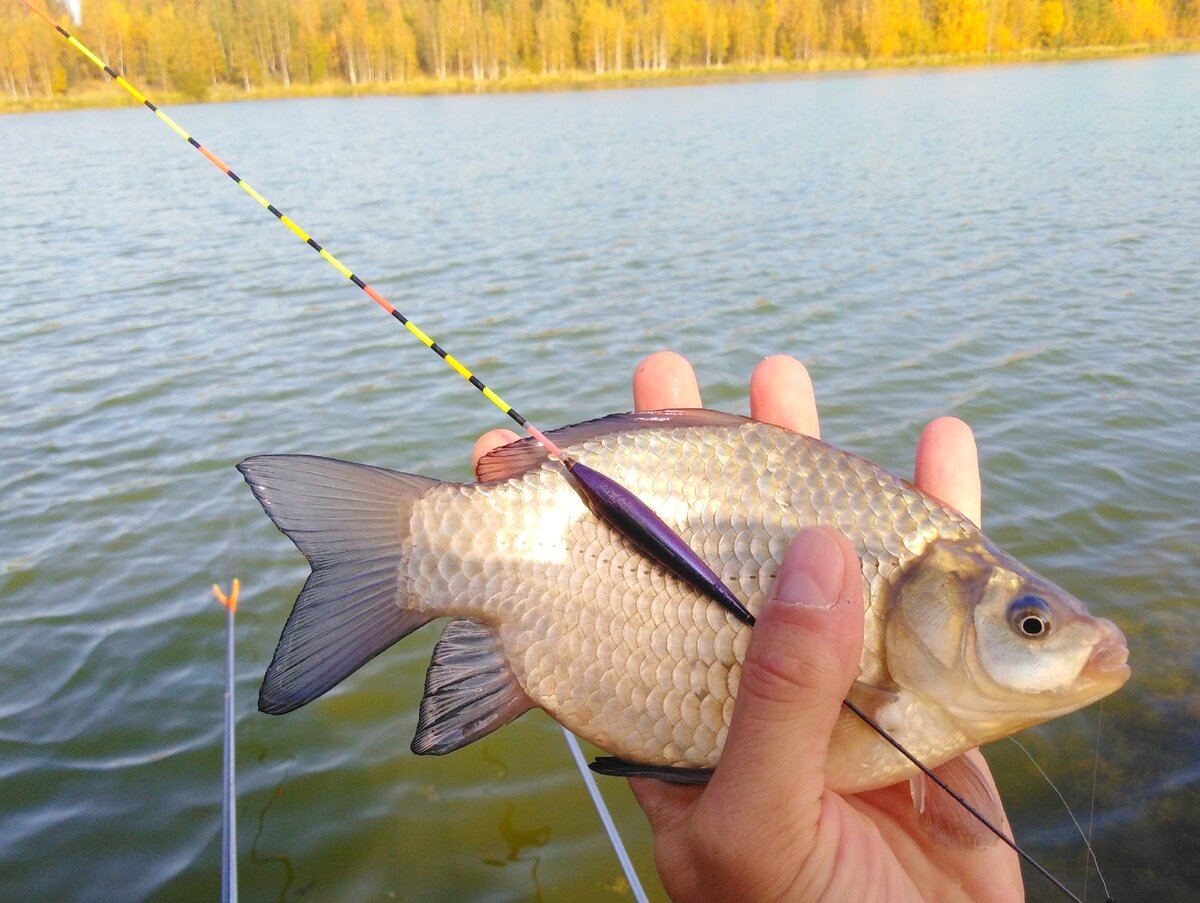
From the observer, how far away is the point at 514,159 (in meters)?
25.1

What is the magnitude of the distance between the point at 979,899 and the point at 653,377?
1810 millimetres

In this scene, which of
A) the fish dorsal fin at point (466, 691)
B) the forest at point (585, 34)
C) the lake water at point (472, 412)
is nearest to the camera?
the fish dorsal fin at point (466, 691)

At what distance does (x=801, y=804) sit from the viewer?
A: 1.63 metres

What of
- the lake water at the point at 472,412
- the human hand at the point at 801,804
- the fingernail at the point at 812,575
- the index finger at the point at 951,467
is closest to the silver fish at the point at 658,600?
the human hand at the point at 801,804

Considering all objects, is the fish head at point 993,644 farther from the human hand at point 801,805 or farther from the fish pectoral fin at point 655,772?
the fish pectoral fin at point 655,772

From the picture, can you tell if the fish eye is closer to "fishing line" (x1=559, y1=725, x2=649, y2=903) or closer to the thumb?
the thumb

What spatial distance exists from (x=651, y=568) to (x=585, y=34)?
106353mm

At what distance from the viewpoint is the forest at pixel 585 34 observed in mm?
88312

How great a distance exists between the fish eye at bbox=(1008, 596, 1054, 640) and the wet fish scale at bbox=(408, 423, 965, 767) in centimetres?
24

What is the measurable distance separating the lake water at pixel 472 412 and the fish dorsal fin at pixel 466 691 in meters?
1.87

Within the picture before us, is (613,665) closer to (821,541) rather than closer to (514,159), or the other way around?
(821,541)

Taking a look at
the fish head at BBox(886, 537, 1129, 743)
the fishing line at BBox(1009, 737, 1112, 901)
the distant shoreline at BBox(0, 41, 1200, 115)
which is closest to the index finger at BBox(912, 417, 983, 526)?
the fish head at BBox(886, 537, 1129, 743)

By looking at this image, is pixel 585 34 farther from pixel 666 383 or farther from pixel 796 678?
Result: pixel 796 678

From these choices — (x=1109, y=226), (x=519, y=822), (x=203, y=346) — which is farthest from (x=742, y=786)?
(x=1109, y=226)
